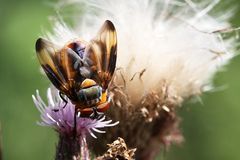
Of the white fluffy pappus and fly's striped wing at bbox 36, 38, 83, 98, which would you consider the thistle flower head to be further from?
fly's striped wing at bbox 36, 38, 83, 98

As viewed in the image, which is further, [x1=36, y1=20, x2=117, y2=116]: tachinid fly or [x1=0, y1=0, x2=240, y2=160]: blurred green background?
[x1=0, y1=0, x2=240, y2=160]: blurred green background

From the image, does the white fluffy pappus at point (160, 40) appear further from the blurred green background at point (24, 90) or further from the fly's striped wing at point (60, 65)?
the blurred green background at point (24, 90)

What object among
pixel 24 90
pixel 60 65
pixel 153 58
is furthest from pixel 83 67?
pixel 24 90

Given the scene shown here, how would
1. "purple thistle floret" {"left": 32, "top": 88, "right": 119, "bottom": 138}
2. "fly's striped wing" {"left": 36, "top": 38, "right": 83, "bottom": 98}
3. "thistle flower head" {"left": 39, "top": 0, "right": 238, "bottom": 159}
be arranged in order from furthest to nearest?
1. "thistle flower head" {"left": 39, "top": 0, "right": 238, "bottom": 159}
2. "purple thistle floret" {"left": 32, "top": 88, "right": 119, "bottom": 138}
3. "fly's striped wing" {"left": 36, "top": 38, "right": 83, "bottom": 98}

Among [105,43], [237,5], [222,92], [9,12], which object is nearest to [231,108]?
[222,92]

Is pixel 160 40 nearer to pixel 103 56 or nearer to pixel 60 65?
pixel 103 56

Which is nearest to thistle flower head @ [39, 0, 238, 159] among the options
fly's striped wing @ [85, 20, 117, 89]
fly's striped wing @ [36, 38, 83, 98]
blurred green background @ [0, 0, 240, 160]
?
fly's striped wing @ [85, 20, 117, 89]

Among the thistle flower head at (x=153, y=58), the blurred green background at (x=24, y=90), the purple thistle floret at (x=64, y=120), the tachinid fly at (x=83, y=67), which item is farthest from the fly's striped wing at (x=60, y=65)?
the blurred green background at (x=24, y=90)

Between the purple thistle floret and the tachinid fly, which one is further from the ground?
the tachinid fly
